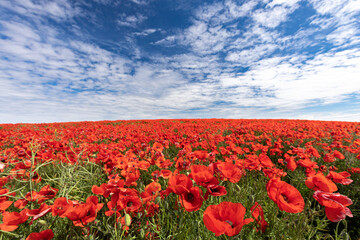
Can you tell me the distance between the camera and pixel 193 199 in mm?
1014

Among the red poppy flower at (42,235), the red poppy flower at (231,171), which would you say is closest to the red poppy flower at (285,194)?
the red poppy flower at (231,171)

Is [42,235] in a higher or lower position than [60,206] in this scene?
lower

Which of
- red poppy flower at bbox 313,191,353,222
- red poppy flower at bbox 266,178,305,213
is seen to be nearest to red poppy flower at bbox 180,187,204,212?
red poppy flower at bbox 266,178,305,213

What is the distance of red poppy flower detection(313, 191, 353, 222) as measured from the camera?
3.11 feet

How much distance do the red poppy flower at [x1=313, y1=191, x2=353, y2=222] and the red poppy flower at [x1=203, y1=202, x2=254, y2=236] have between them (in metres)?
0.50

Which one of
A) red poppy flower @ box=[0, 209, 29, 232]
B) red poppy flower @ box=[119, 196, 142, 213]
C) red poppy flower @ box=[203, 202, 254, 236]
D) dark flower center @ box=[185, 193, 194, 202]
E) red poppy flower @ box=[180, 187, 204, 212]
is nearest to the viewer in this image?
red poppy flower @ box=[203, 202, 254, 236]

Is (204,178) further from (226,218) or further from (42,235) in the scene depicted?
(42,235)

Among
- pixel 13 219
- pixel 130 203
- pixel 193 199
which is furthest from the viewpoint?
pixel 130 203

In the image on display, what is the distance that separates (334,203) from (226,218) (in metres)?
0.65

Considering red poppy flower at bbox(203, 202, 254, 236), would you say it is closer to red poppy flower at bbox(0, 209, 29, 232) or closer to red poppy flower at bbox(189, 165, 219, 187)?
red poppy flower at bbox(189, 165, 219, 187)

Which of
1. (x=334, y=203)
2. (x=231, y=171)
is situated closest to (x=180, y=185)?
(x=231, y=171)

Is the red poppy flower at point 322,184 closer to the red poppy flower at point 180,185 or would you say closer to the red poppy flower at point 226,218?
the red poppy flower at point 226,218

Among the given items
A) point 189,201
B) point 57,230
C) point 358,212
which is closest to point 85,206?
point 189,201

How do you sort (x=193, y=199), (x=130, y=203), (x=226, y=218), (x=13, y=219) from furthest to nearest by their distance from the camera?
(x=130, y=203), (x=13, y=219), (x=193, y=199), (x=226, y=218)
